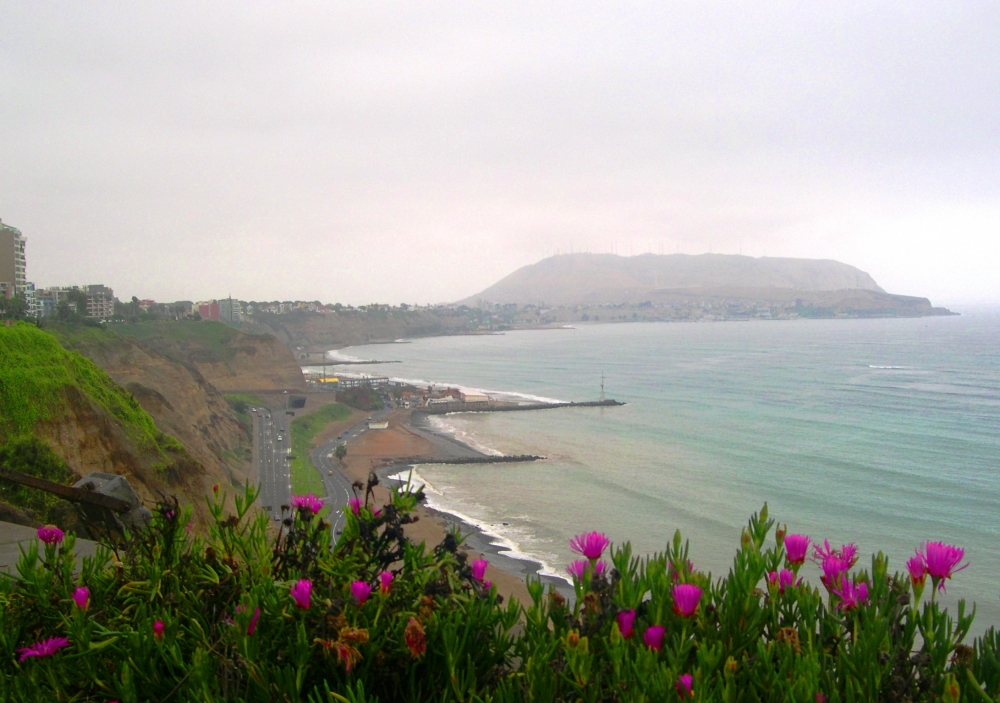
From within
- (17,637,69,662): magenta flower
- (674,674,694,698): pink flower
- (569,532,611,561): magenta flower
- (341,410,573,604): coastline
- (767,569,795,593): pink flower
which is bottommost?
(341,410,573,604): coastline

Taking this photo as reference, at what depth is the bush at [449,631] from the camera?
9.63ft

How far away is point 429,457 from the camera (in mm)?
43875

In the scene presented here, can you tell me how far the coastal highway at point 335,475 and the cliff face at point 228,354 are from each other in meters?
18.3

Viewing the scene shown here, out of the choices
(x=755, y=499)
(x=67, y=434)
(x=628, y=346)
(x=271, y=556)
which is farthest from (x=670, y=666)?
(x=628, y=346)

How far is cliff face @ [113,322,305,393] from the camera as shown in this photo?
68562mm

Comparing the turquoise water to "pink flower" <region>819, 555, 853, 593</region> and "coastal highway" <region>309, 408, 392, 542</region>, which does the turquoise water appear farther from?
"pink flower" <region>819, 555, 853, 593</region>

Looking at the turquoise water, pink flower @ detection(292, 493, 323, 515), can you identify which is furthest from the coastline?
pink flower @ detection(292, 493, 323, 515)

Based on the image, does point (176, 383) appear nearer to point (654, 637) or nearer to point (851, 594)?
point (654, 637)

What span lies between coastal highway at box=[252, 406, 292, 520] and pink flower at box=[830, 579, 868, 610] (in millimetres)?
22966

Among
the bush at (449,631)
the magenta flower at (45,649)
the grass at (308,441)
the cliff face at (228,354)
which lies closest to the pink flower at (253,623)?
the bush at (449,631)

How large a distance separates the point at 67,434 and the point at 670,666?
20.6 m

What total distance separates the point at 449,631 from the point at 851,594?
5.67 ft

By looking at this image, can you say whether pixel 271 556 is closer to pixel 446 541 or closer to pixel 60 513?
pixel 446 541

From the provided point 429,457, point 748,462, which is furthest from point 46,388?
point 748,462
